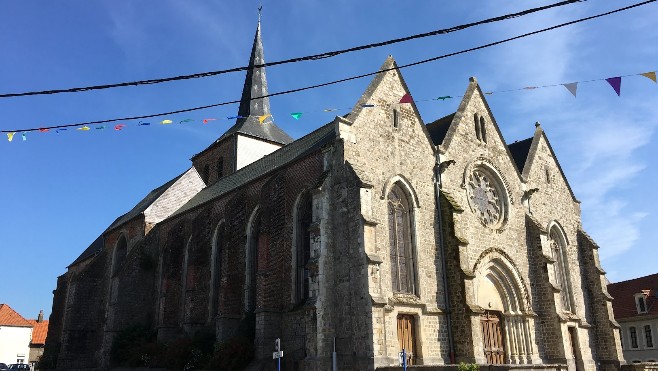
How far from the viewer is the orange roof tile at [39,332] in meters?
57.5

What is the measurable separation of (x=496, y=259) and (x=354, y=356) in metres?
8.22

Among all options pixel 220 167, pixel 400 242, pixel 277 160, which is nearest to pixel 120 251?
pixel 220 167

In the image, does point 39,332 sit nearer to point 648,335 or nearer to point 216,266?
point 216,266

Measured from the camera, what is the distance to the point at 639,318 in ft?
115

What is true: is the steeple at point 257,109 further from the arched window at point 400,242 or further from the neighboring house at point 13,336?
the neighboring house at point 13,336

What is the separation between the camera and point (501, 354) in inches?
787

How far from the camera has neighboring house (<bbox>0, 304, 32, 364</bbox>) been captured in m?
55.3

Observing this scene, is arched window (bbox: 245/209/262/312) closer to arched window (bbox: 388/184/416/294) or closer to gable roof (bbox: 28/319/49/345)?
arched window (bbox: 388/184/416/294)

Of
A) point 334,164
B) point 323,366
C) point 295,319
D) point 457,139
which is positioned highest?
point 457,139

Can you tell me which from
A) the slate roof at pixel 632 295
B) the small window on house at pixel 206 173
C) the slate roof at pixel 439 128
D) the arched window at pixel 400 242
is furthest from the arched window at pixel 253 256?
the slate roof at pixel 632 295

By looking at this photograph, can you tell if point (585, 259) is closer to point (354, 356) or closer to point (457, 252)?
point (457, 252)

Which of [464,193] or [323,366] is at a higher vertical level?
[464,193]

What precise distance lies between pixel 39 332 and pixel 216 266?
148 ft

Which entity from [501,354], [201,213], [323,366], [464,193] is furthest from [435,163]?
[201,213]
